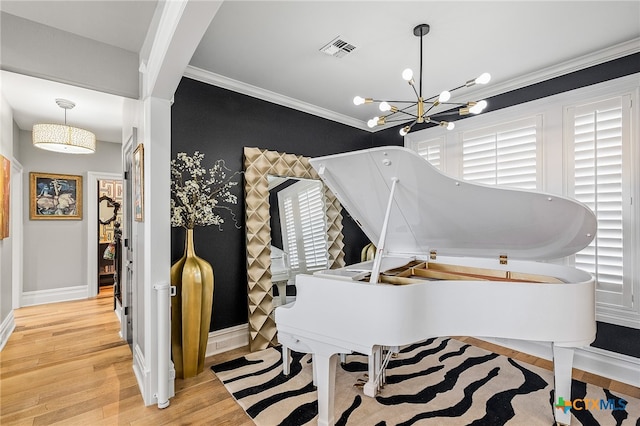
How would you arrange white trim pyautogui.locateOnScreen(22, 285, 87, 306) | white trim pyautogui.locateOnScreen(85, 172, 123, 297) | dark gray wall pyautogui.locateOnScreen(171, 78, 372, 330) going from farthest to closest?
1. white trim pyautogui.locateOnScreen(85, 172, 123, 297)
2. white trim pyautogui.locateOnScreen(22, 285, 87, 306)
3. dark gray wall pyautogui.locateOnScreen(171, 78, 372, 330)

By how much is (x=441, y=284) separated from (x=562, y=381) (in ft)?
3.47

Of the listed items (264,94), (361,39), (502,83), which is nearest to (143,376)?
(264,94)

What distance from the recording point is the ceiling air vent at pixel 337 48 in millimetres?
2449

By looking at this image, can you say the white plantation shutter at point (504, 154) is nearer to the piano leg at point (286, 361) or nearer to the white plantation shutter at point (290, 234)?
the white plantation shutter at point (290, 234)

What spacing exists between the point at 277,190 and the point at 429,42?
79.7 inches

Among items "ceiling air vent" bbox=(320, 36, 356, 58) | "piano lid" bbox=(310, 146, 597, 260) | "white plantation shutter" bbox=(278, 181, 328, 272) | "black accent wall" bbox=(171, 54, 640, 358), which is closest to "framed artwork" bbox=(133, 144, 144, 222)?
"black accent wall" bbox=(171, 54, 640, 358)

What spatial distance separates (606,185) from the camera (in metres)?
2.65

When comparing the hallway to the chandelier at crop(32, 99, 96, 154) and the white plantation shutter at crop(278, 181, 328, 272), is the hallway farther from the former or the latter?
the chandelier at crop(32, 99, 96, 154)

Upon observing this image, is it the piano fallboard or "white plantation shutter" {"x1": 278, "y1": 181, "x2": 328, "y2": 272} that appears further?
"white plantation shutter" {"x1": 278, "y1": 181, "x2": 328, "y2": 272}

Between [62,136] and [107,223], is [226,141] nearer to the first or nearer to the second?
[62,136]

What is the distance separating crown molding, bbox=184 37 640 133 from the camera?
2580 millimetres

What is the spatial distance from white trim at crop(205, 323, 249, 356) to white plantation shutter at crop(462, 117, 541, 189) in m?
3.01

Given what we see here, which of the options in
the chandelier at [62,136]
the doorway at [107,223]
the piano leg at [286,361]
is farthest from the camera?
the doorway at [107,223]

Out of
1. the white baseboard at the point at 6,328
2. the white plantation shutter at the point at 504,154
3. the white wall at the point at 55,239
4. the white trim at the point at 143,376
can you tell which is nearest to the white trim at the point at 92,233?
the white wall at the point at 55,239
